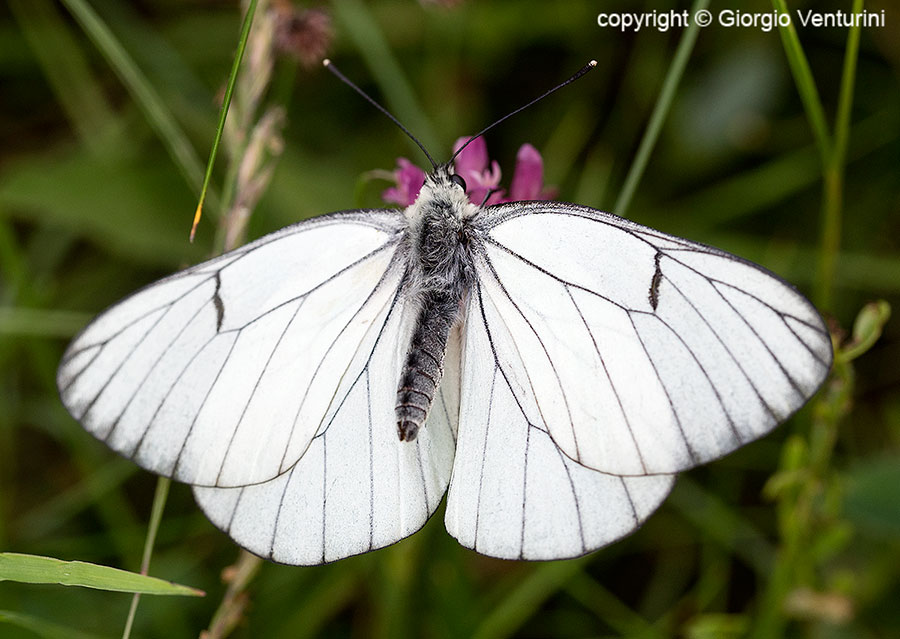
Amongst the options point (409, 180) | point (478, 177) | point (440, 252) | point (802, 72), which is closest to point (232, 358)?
point (440, 252)

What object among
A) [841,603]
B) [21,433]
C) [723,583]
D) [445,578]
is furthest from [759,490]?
[21,433]

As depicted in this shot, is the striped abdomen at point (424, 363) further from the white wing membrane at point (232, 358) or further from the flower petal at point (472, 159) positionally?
the flower petal at point (472, 159)

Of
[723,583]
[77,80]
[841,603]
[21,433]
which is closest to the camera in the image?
[841,603]

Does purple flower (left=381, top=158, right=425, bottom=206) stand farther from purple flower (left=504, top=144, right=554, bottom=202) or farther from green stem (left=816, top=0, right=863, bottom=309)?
green stem (left=816, top=0, right=863, bottom=309)

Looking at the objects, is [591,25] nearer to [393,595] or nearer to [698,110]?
[698,110]

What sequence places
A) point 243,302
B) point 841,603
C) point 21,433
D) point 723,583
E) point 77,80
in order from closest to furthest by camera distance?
point 243,302 → point 841,603 → point 723,583 → point 21,433 → point 77,80

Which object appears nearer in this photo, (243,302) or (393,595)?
(243,302)

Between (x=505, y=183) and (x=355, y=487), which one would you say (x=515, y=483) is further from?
(x=505, y=183)

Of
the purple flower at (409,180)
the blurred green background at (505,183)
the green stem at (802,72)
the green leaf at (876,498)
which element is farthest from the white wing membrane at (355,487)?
the green leaf at (876,498)
